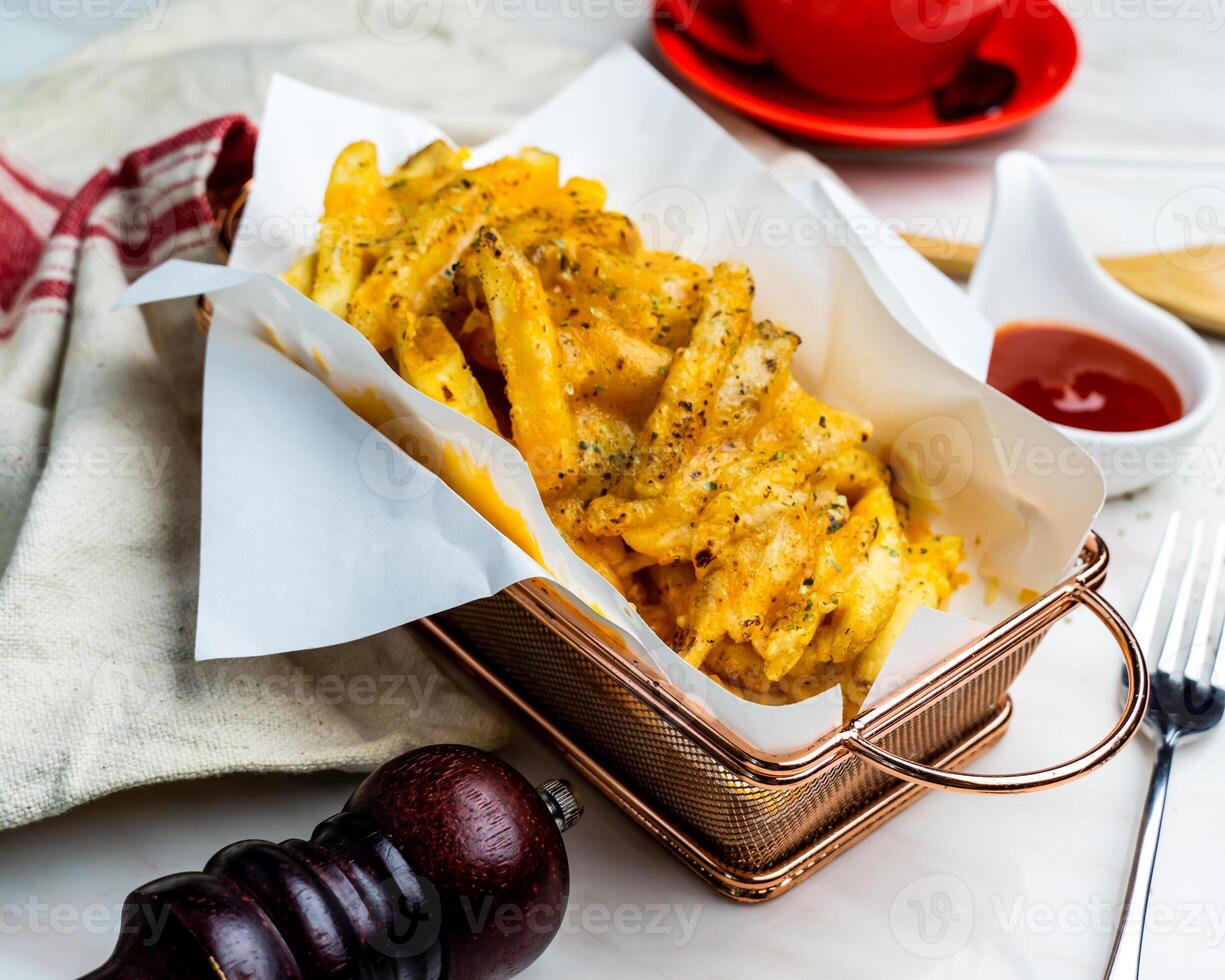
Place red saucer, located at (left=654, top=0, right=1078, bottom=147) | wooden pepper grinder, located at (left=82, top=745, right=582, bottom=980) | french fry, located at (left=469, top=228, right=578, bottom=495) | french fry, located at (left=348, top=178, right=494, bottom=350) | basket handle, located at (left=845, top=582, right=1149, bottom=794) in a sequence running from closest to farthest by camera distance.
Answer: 1. wooden pepper grinder, located at (left=82, top=745, right=582, bottom=980)
2. basket handle, located at (left=845, top=582, right=1149, bottom=794)
3. french fry, located at (left=469, top=228, right=578, bottom=495)
4. french fry, located at (left=348, top=178, right=494, bottom=350)
5. red saucer, located at (left=654, top=0, right=1078, bottom=147)

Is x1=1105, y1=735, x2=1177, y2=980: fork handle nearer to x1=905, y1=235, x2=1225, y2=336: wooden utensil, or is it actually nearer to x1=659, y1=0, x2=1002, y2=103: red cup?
x1=905, y1=235, x2=1225, y2=336: wooden utensil

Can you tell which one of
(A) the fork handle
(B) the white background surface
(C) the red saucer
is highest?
(C) the red saucer

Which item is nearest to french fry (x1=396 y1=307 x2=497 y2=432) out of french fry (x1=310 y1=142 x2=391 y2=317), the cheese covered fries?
the cheese covered fries

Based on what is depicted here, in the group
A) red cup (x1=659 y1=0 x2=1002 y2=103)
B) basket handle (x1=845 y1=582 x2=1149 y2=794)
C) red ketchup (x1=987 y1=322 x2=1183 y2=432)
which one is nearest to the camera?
basket handle (x1=845 y1=582 x2=1149 y2=794)

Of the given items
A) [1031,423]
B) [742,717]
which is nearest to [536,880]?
[742,717]

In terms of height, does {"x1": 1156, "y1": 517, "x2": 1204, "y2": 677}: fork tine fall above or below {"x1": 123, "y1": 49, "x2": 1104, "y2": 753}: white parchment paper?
below

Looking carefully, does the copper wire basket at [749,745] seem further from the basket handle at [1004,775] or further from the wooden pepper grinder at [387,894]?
A: the wooden pepper grinder at [387,894]

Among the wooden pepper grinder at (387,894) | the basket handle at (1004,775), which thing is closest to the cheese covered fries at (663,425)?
the basket handle at (1004,775)
